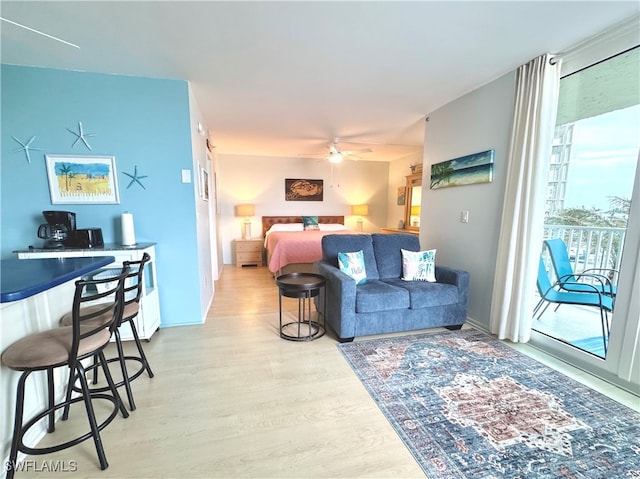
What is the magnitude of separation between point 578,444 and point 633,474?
0.62 feet

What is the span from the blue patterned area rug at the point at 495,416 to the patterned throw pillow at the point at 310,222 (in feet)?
13.0

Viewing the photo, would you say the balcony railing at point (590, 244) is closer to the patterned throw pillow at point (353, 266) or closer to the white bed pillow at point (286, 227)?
the patterned throw pillow at point (353, 266)

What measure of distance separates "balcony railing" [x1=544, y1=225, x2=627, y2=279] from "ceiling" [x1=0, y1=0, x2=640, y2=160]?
1.82m

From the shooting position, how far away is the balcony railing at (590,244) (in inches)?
112

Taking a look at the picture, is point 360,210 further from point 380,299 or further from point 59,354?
point 59,354

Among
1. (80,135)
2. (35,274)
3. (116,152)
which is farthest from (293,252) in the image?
(35,274)

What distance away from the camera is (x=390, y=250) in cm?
313

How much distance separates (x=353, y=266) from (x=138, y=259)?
2.04 meters

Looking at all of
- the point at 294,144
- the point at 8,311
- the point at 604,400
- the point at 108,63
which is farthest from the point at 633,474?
the point at 294,144

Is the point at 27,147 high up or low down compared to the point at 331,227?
up

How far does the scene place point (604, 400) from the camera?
1.74 metres

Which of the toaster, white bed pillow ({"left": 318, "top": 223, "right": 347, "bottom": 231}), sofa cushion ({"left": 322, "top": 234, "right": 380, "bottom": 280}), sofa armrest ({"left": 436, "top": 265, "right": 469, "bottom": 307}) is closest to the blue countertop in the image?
the toaster

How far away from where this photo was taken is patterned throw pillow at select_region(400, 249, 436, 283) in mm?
2914

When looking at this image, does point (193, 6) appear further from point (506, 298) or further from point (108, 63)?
point (506, 298)
